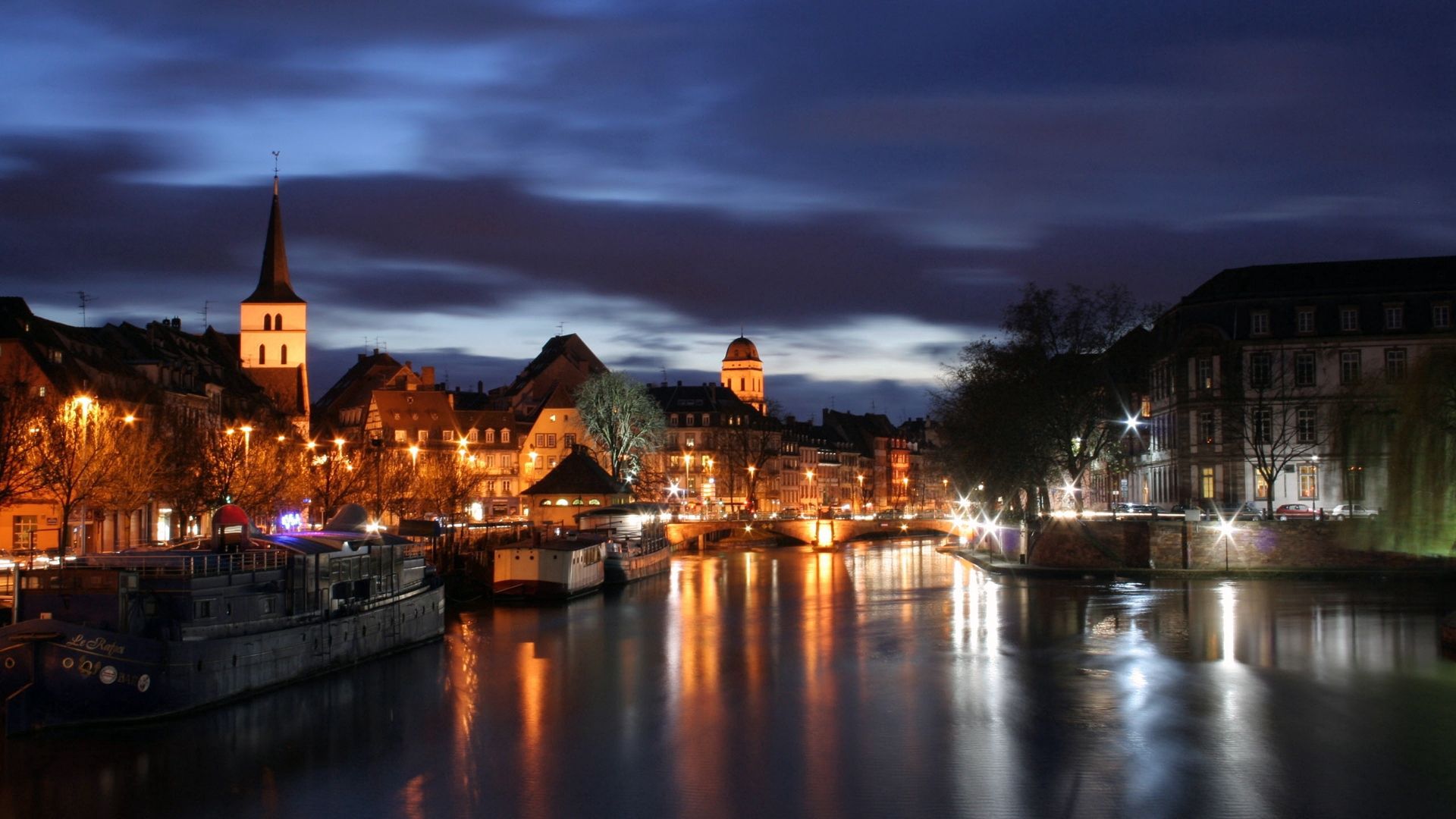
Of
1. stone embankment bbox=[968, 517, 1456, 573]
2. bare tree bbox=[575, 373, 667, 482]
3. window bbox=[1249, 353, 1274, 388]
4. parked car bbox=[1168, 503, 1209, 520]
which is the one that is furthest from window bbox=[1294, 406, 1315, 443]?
bare tree bbox=[575, 373, 667, 482]

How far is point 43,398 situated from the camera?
57.9m

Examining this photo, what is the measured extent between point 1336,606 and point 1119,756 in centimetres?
2952

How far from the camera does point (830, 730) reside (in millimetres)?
29922

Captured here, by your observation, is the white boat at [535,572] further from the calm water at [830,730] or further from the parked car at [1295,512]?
the parked car at [1295,512]

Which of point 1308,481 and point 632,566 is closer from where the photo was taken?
point 632,566

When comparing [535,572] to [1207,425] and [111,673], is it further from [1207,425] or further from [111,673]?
[1207,425]

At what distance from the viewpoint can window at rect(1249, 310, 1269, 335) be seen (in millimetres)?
76562

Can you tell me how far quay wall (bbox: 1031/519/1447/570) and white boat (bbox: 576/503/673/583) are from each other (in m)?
19.7

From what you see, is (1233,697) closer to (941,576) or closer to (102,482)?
(102,482)

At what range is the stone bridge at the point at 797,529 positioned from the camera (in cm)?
10956

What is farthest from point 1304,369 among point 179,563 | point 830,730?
point 179,563

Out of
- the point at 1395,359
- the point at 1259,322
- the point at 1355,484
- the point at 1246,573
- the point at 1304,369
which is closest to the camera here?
the point at 1355,484

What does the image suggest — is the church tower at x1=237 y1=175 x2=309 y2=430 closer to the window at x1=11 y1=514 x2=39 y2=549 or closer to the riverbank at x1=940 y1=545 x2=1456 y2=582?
the window at x1=11 y1=514 x2=39 y2=549

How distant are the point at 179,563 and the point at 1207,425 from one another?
58.6m
